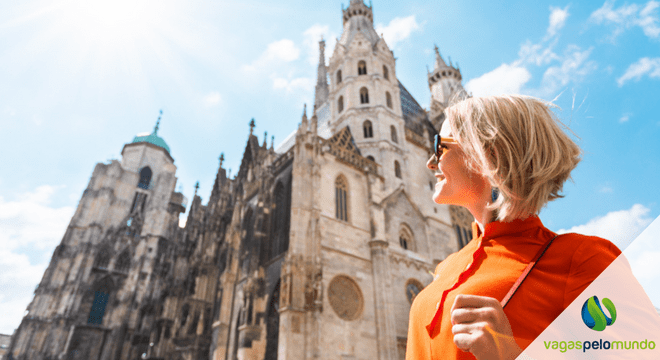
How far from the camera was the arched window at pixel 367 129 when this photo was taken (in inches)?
871

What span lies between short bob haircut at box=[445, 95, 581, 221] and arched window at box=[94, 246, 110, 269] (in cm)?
4029

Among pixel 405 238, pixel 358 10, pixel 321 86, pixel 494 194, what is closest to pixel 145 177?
pixel 321 86

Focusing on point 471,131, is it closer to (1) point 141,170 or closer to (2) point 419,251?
(2) point 419,251

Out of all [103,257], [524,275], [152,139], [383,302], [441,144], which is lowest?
[524,275]

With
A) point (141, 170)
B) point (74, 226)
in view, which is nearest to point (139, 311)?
point (74, 226)

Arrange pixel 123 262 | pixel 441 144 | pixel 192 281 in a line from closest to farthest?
pixel 441 144 → pixel 192 281 → pixel 123 262

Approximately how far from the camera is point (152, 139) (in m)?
46.7

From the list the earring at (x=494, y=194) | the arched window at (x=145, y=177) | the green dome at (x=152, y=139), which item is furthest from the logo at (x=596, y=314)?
the green dome at (x=152, y=139)

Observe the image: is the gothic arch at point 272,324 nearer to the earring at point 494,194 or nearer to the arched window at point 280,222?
the arched window at point 280,222

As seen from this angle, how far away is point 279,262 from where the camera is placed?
1605 cm

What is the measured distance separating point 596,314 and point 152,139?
5181 cm

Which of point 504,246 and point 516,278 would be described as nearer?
point 516,278

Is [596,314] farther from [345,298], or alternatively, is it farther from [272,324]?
[272,324]

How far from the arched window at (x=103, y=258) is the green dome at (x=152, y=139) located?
51.6 ft
